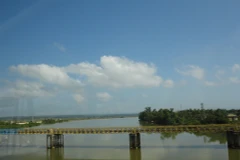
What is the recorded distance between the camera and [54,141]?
48562mm

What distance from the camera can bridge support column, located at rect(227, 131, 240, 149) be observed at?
135 ft

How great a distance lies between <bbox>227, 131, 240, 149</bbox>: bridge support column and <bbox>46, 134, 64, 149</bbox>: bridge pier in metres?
30.2

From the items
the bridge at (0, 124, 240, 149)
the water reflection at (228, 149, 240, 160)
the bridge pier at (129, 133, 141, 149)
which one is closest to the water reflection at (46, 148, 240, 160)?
the water reflection at (228, 149, 240, 160)

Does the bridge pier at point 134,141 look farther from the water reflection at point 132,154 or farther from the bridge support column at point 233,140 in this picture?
the bridge support column at point 233,140

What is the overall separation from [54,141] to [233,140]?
31439mm

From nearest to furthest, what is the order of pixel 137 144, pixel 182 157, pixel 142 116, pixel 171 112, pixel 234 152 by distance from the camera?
→ pixel 182 157, pixel 234 152, pixel 137 144, pixel 171 112, pixel 142 116

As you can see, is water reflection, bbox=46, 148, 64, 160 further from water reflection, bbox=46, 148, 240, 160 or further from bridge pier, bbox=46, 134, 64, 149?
bridge pier, bbox=46, 134, 64, 149

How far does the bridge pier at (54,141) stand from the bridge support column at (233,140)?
1187 inches

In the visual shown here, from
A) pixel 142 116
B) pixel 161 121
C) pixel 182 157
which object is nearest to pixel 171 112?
pixel 161 121

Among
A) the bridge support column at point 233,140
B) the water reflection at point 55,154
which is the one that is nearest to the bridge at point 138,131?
the bridge support column at point 233,140

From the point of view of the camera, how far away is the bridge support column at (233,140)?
135ft

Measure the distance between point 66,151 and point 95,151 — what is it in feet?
17.7

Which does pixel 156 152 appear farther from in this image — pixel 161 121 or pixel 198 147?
pixel 161 121

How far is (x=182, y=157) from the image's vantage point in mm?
35250
